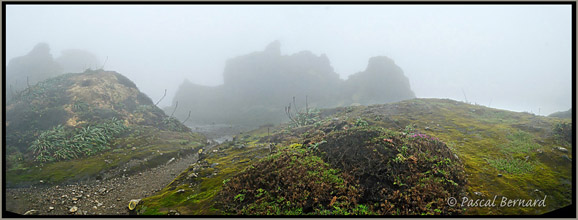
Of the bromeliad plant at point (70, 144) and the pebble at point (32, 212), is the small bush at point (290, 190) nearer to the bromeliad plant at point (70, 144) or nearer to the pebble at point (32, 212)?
the pebble at point (32, 212)

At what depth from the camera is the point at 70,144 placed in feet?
49.3

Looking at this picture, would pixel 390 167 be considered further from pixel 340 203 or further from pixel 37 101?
pixel 37 101

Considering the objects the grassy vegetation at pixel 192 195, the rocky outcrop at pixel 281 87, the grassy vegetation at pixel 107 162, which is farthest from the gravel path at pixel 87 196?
the rocky outcrop at pixel 281 87

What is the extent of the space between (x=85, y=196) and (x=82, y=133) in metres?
10.4

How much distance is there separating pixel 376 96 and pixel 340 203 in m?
73.9

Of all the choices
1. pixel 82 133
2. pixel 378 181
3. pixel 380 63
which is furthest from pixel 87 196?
pixel 380 63

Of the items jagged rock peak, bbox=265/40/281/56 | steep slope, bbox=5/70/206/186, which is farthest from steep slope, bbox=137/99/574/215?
jagged rock peak, bbox=265/40/281/56

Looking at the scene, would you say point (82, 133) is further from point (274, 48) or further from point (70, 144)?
point (274, 48)

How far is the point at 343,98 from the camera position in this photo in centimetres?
7575

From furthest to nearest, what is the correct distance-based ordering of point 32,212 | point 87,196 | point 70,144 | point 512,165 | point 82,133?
1. point 82,133
2. point 70,144
3. point 87,196
4. point 512,165
5. point 32,212

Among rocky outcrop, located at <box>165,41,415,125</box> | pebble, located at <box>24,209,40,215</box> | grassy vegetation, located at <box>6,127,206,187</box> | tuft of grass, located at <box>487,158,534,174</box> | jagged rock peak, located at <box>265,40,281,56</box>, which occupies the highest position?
jagged rock peak, located at <box>265,40,281,56</box>

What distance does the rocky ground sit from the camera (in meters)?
8.58

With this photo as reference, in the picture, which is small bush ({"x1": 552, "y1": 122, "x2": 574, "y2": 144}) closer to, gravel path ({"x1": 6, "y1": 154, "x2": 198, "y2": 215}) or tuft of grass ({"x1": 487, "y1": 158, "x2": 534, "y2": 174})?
tuft of grass ({"x1": 487, "y1": 158, "x2": 534, "y2": 174})

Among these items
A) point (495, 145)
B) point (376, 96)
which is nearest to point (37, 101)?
point (495, 145)
